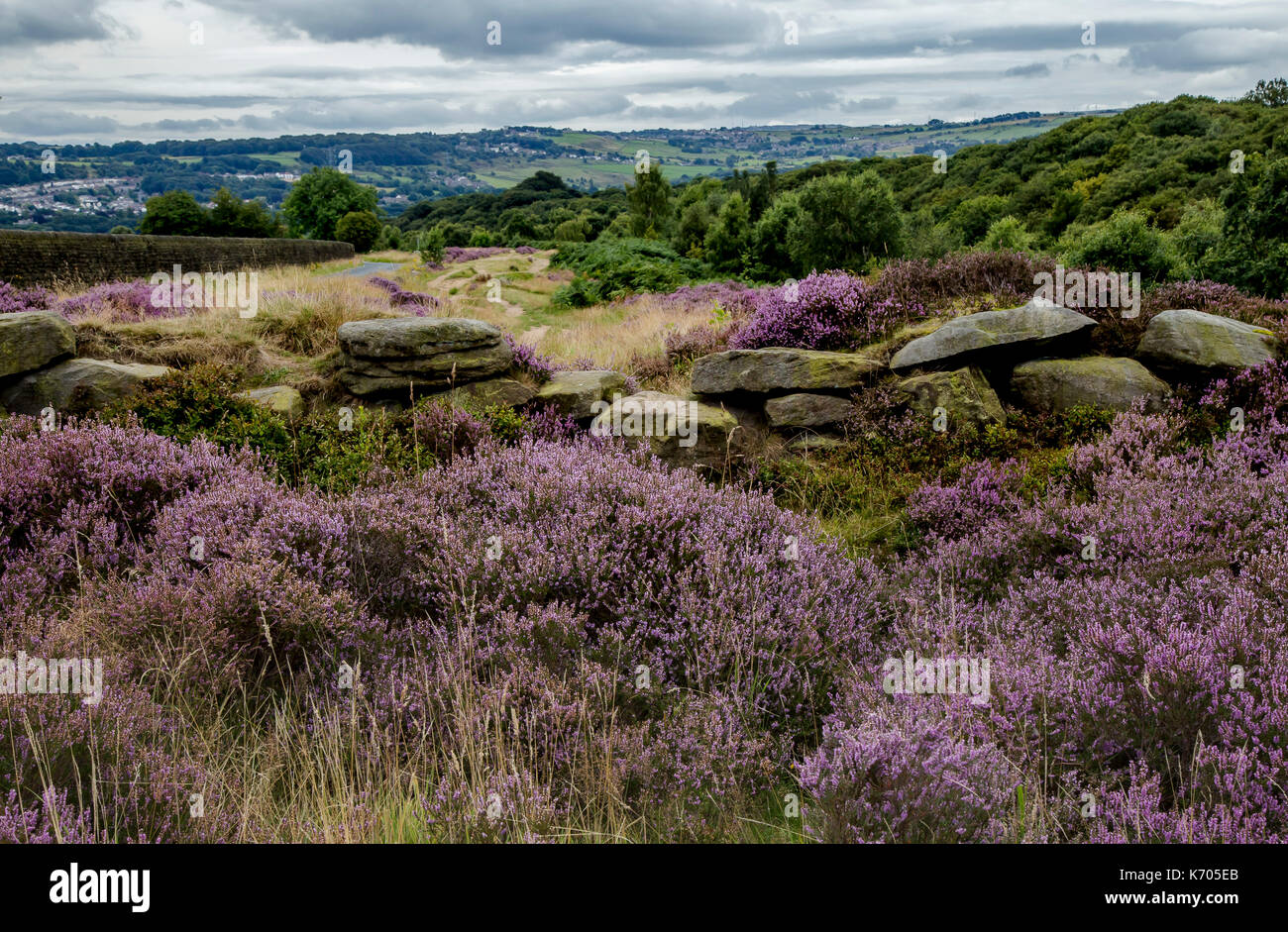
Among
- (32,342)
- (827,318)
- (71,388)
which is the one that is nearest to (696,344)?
(827,318)

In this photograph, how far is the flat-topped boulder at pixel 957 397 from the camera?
22.6ft

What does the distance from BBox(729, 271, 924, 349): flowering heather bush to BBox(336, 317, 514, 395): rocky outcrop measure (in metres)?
2.98

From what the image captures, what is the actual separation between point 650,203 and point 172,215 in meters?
30.4

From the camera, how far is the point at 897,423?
23.1 feet

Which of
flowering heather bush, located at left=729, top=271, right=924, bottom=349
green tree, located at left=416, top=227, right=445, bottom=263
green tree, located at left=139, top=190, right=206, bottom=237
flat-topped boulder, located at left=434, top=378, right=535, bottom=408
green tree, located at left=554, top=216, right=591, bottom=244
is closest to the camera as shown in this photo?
flat-topped boulder, located at left=434, top=378, right=535, bottom=408

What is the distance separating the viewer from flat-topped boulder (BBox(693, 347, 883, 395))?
741 cm

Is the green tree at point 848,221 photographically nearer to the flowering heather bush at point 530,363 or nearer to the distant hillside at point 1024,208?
the distant hillside at point 1024,208

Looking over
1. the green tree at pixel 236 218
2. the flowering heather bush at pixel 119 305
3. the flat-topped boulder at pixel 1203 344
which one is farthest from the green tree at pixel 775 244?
the green tree at pixel 236 218

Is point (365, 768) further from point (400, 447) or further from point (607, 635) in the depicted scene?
point (400, 447)

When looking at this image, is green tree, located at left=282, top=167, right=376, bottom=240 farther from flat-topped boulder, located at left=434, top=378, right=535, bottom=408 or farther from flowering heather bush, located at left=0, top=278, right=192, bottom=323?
flat-topped boulder, located at left=434, top=378, right=535, bottom=408

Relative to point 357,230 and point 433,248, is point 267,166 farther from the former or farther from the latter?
point 433,248

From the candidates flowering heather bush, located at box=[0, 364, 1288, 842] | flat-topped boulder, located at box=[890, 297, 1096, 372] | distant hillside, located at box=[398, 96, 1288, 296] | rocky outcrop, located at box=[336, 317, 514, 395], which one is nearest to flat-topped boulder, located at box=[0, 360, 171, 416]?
flowering heather bush, located at box=[0, 364, 1288, 842]

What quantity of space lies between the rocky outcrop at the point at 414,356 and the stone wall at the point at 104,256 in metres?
8.86

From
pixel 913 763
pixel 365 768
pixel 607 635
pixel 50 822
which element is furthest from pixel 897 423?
pixel 50 822
